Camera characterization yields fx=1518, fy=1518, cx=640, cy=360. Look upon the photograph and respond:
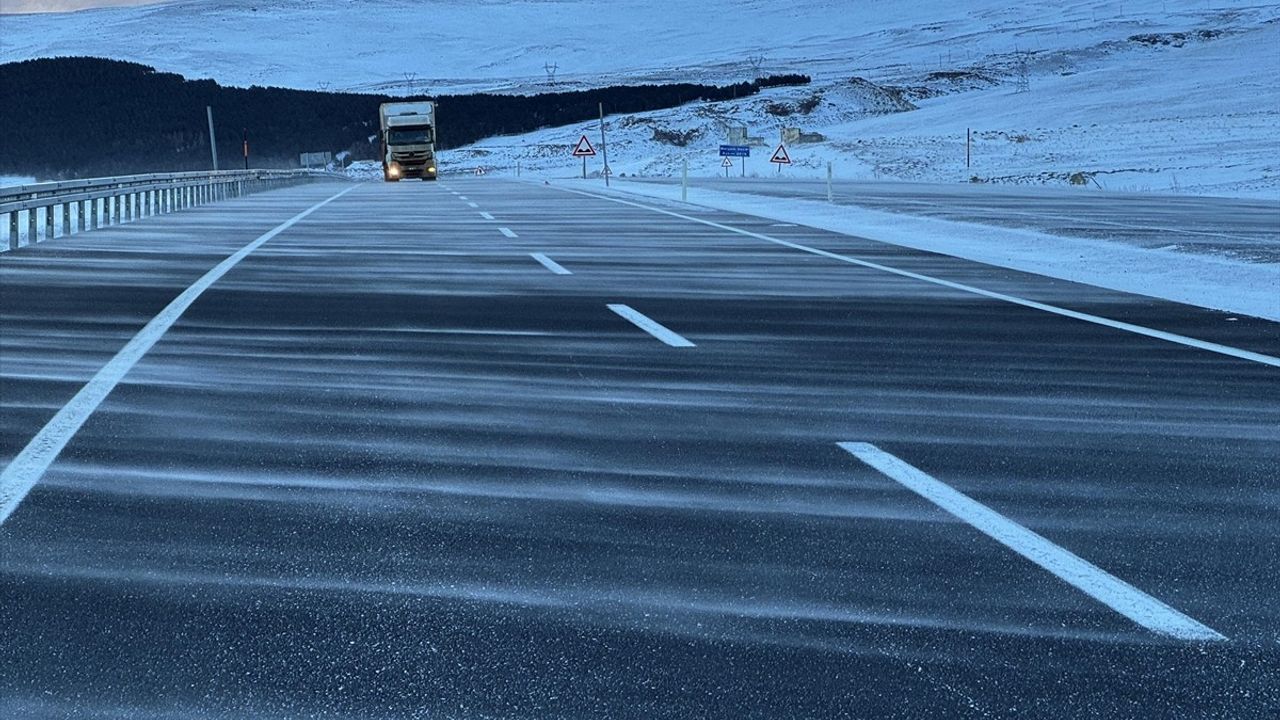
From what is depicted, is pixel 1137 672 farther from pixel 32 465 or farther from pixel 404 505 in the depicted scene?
pixel 32 465

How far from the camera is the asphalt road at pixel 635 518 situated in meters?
3.99

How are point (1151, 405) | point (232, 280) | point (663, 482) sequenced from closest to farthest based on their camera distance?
point (663, 482), point (1151, 405), point (232, 280)

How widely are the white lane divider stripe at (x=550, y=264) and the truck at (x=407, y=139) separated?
164 ft

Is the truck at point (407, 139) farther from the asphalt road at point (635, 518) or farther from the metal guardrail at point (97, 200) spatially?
the asphalt road at point (635, 518)

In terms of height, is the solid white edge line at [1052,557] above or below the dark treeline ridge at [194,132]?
below

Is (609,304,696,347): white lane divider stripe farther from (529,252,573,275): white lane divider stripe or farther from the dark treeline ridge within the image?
the dark treeline ridge

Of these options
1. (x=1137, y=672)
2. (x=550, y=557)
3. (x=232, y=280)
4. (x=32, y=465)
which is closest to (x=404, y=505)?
(x=550, y=557)

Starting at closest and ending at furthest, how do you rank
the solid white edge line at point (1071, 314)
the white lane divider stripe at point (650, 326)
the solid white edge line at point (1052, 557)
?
the solid white edge line at point (1052, 557)
the solid white edge line at point (1071, 314)
the white lane divider stripe at point (650, 326)

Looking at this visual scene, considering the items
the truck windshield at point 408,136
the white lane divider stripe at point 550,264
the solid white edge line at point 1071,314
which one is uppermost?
the truck windshield at point 408,136

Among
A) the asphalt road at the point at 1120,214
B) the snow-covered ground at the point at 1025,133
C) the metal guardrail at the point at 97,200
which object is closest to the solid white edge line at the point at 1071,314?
the asphalt road at the point at 1120,214

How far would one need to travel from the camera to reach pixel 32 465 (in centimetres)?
646

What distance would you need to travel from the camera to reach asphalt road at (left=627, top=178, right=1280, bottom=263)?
2047cm

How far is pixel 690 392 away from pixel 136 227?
20.0 meters

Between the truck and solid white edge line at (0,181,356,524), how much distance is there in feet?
181
